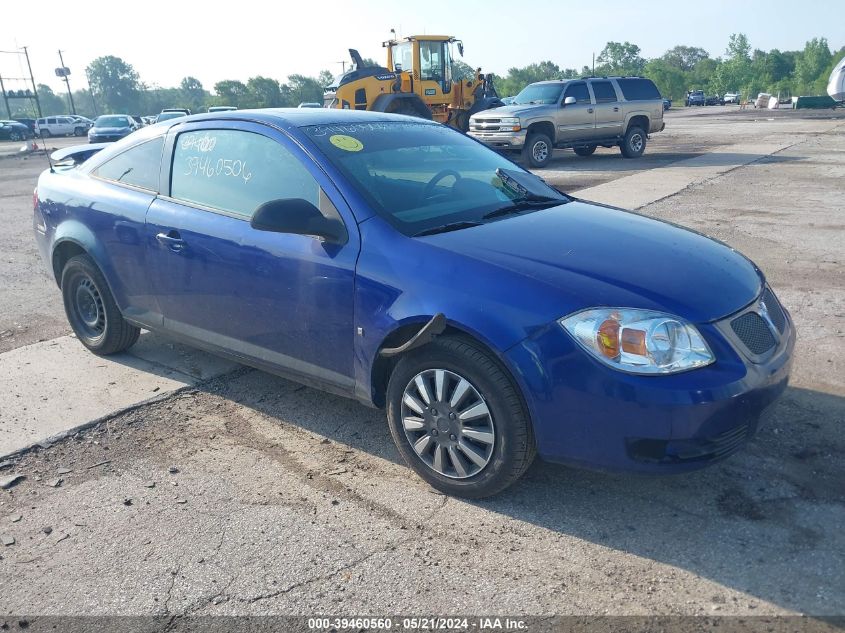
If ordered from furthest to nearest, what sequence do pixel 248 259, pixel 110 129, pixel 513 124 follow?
pixel 110 129, pixel 513 124, pixel 248 259

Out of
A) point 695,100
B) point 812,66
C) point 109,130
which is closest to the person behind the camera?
point 109,130

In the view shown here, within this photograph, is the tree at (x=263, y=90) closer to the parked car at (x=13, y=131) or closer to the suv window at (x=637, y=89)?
the parked car at (x=13, y=131)

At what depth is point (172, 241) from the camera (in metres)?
4.33

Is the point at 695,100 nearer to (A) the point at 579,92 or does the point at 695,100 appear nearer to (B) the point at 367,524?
(A) the point at 579,92

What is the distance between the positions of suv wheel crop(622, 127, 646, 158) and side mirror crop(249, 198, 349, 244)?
16.9 meters

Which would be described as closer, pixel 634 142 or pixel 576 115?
pixel 576 115

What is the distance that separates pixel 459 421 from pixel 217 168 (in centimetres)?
217

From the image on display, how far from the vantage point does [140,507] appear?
135 inches

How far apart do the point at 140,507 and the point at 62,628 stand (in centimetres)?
80

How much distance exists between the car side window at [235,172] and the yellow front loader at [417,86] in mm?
15405

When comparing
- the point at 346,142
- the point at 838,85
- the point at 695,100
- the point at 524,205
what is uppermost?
the point at 346,142

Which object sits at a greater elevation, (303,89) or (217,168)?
(217,168)

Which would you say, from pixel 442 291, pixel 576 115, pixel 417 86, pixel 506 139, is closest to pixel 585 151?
pixel 576 115

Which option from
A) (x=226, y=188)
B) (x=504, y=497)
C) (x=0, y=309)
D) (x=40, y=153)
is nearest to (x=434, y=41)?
(x=0, y=309)
